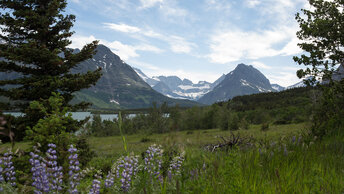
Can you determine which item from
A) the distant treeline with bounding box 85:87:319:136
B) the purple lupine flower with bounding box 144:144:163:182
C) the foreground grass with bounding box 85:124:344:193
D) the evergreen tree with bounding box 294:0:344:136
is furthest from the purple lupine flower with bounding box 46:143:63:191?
the distant treeline with bounding box 85:87:319:136

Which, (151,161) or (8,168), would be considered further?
(151,161)

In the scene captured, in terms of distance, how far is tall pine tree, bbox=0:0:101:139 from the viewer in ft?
50.7

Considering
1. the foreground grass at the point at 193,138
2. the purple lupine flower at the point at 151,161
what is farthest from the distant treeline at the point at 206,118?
the purple lupine flower at the point at 151,161

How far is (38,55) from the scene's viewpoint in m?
15.5

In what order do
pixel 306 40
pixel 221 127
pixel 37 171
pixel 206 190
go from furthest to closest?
pixel 221 127 → pixel 306 40 → pixel 206 190 → pixel 37 171

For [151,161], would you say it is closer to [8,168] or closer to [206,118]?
[8,168]

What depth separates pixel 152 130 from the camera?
81875mm

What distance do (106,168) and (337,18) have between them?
650 inches

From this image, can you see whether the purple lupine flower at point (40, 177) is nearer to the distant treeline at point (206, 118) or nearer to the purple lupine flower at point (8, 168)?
the purple lupine flower at point (8, 168)

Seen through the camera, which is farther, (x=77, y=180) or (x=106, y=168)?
(x=106, y=168)

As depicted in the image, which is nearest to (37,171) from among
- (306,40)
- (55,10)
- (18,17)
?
(306,40)

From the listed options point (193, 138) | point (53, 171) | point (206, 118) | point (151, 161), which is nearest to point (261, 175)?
point (193, 138)

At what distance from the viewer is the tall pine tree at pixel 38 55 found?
50.7ft

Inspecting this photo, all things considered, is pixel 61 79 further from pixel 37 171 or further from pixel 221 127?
pixel 221 127
